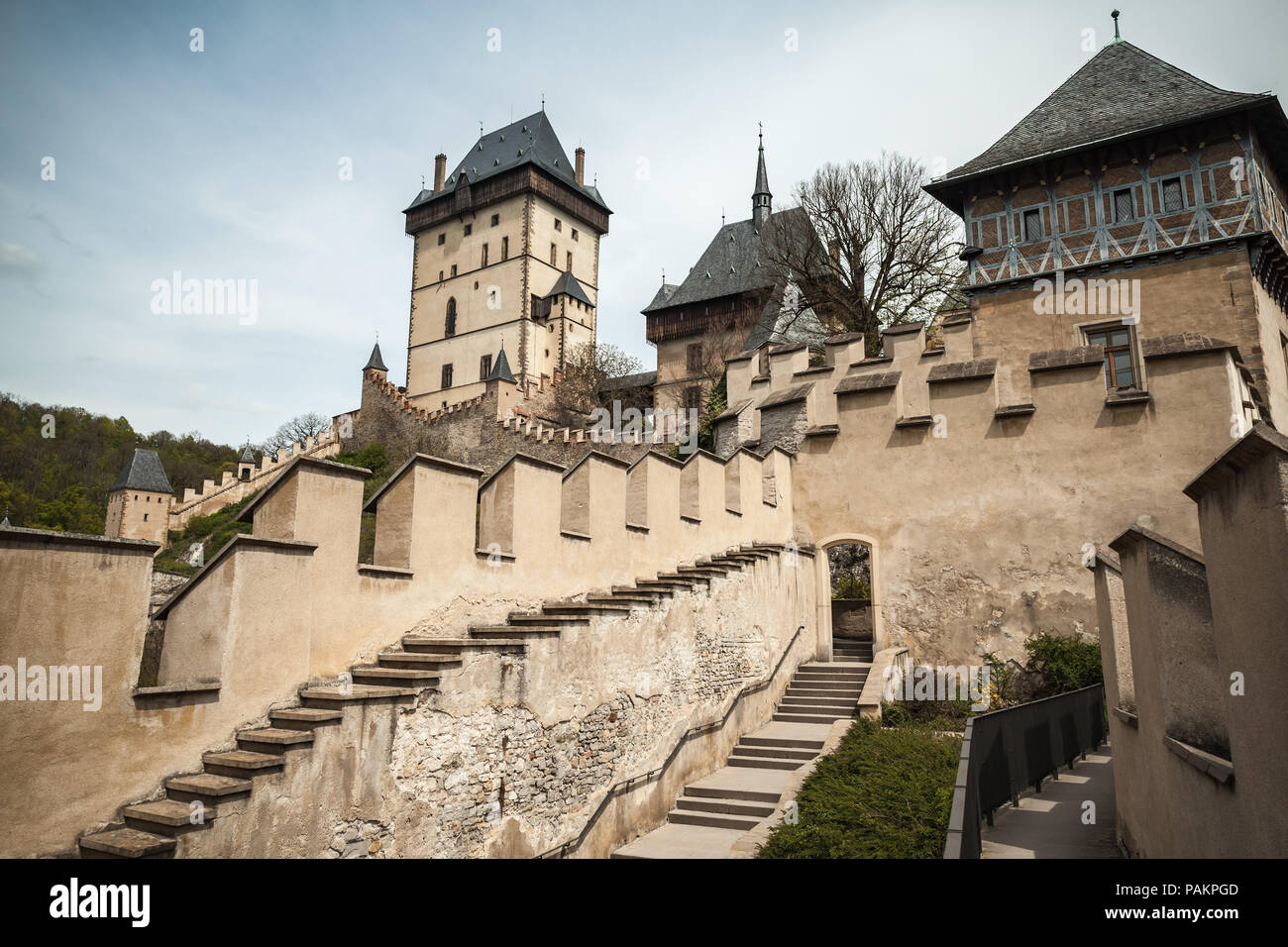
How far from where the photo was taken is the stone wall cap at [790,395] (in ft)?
48.8

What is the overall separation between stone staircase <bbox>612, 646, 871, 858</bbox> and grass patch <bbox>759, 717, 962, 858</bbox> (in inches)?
26.2

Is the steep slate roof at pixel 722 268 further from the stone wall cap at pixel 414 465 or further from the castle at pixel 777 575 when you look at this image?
the stone wall cap at pixel 414 465

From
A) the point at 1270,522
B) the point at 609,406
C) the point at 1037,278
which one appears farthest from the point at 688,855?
the point at 609,406

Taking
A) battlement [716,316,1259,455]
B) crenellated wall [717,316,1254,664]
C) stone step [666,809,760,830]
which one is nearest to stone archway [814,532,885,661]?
crenellated wall [717,316,1254,664]

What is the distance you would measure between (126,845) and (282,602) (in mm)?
1692

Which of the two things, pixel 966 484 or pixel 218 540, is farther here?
pixel 218 540

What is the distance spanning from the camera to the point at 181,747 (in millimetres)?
4840

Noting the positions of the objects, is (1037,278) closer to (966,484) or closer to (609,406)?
(966,484)

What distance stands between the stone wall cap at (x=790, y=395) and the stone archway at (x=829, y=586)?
2622 millimetres

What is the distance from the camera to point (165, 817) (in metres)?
4.36

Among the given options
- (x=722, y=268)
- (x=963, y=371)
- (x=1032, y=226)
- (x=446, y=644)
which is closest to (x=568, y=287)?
(x=722, y=268)

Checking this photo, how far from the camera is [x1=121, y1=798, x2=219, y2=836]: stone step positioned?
434cm

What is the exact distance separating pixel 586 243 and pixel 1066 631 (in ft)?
179

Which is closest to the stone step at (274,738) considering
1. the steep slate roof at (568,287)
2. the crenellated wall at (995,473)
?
the crenellated wall at (995,473)
